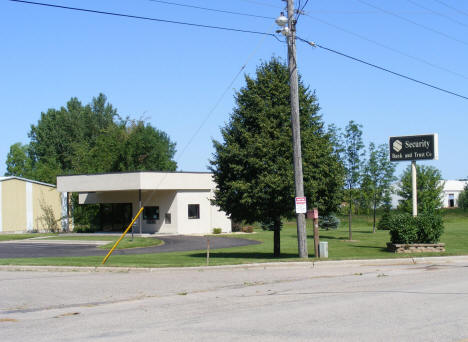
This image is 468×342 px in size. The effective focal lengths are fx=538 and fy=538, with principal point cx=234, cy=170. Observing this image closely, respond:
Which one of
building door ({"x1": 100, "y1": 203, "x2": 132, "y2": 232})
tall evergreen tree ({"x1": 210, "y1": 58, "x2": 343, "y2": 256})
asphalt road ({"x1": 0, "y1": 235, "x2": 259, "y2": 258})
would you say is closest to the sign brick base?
tall evergreen tree ({"x1": 210, "y1": 58, "x2": 343, "y2": 256})

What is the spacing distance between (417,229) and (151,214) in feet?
81.8

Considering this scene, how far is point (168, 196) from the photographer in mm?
41469

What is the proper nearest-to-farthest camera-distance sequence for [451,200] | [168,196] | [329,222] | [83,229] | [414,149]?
[414,149] < [168,196] < [329,222] < [83,229] < [451,200]

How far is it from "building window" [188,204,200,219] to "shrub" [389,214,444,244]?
70.5 feet

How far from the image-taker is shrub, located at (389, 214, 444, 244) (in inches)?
866

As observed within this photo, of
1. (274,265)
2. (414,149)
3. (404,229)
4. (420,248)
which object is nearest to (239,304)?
(274,265)

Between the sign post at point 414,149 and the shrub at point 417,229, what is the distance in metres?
1.19

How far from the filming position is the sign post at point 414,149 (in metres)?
23.5

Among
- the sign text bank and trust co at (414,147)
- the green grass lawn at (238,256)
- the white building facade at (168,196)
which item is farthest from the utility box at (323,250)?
the white building facade at (168,196)

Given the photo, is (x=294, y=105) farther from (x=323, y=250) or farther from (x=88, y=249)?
(x=88, y=249)

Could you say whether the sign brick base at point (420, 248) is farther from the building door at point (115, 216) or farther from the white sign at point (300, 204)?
the building door at point (115, 216)

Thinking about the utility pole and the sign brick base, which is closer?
the utility pole

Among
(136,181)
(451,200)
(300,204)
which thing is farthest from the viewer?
(451,200)

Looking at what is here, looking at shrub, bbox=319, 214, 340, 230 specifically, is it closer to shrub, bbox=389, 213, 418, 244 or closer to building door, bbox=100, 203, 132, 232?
building door, bbox=100, 203, 132, 232
